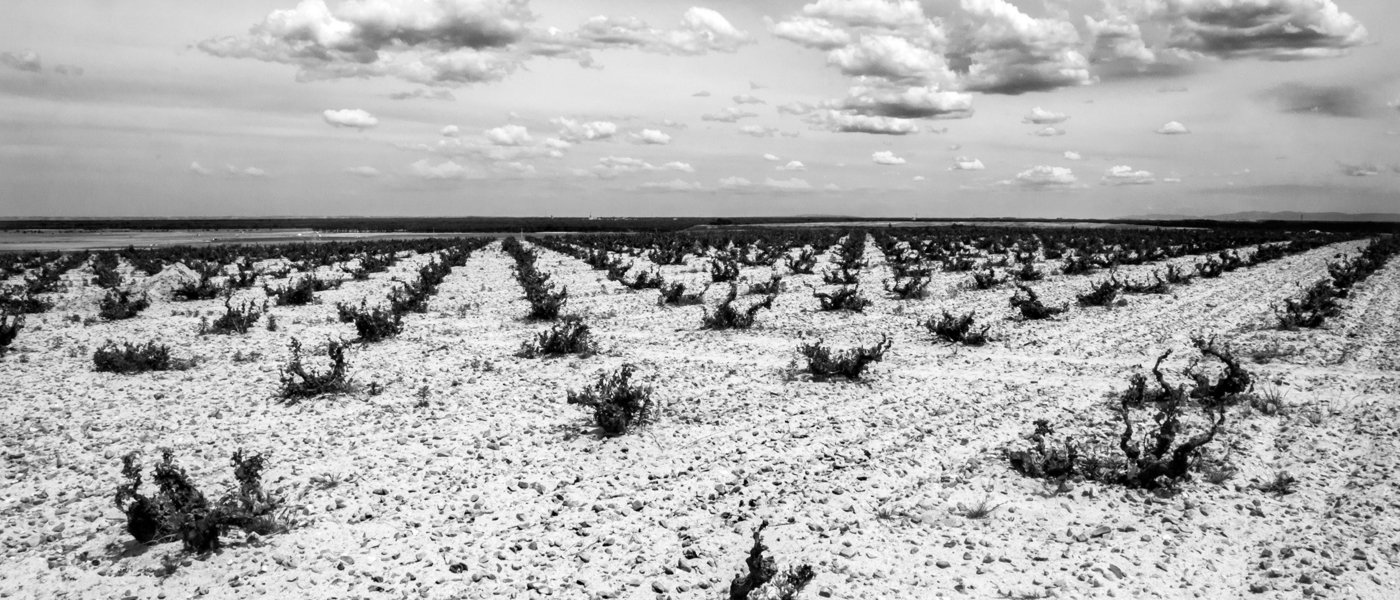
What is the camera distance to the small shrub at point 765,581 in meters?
4.62

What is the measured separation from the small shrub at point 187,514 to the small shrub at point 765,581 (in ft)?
11.1

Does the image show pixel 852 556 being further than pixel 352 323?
No

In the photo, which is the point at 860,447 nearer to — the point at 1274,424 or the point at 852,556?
the point at 852,556

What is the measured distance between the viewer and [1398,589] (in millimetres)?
4777

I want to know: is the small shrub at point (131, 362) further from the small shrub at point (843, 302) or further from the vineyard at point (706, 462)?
the small shrub at point (843, 302)

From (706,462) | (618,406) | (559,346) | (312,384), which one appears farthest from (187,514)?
(559,346)

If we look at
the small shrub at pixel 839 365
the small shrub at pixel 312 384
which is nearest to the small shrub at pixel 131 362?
the small shrub at pixel 312 384

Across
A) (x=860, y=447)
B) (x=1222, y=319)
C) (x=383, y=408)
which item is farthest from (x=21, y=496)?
(x=1222, y=319)

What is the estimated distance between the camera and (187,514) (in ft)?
17.8

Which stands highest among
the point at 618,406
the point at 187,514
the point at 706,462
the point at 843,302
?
the point at 843,302

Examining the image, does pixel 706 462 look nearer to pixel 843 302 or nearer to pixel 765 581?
pixel 765 581

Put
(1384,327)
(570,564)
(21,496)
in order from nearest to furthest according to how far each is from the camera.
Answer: (570,564) < (21,496) < (1384,327)

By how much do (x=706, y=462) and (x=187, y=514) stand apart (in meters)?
3.99

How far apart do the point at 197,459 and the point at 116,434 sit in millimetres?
1473
